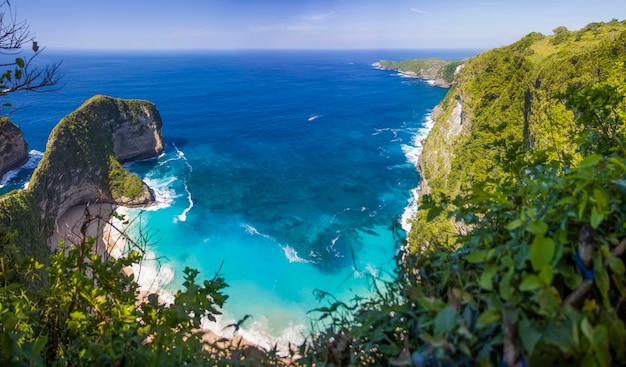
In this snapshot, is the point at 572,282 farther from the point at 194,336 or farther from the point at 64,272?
the point at 64,272

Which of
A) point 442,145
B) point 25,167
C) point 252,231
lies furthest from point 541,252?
point 25,167

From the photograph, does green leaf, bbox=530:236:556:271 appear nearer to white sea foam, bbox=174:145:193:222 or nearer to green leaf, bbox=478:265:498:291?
green leaf, bbox=478:265:498:291

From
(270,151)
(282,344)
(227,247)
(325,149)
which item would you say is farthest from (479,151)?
(270,151)

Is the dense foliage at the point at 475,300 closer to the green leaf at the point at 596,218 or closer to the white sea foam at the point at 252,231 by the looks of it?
the green leaf at the point at 596,218

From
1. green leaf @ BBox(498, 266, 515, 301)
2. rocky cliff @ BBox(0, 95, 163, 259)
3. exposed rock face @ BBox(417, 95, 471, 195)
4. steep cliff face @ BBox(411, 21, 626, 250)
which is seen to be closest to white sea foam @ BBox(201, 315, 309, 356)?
steep cliff face @ BBox(411, 21, 626, 250)

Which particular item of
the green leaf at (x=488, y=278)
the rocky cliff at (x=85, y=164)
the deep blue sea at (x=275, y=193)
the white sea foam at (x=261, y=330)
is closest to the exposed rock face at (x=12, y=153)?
the deep blue sea at (x=275, y=193)
